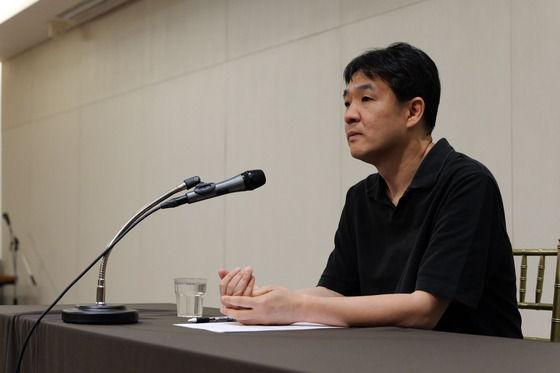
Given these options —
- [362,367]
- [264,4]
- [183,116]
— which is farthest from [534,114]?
[183,116]

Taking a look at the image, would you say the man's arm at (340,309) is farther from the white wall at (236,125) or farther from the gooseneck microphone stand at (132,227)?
the white wall at (236,125)

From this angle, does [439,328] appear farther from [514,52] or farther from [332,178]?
[332,178]

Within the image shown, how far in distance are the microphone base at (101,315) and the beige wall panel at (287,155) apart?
248cm

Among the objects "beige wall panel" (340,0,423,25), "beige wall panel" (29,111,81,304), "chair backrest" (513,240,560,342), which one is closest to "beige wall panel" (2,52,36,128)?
"beige wall panel" (29,111,81,304)

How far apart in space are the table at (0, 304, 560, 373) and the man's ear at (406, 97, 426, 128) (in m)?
0.63

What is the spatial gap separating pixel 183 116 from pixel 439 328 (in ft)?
12.6

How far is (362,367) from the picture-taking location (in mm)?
930

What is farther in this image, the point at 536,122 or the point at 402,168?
the point at 536,122

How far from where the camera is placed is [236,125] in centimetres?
474

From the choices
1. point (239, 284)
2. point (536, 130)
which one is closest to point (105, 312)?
point (239, 284)

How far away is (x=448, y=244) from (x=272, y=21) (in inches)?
127

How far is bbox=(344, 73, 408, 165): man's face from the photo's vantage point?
1.81 metres

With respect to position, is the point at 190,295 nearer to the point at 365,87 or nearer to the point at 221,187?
the point at 221,187

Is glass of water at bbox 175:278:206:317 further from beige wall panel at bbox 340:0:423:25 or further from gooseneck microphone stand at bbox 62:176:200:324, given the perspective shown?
beige wall panel at bbox 340:0:423:25
